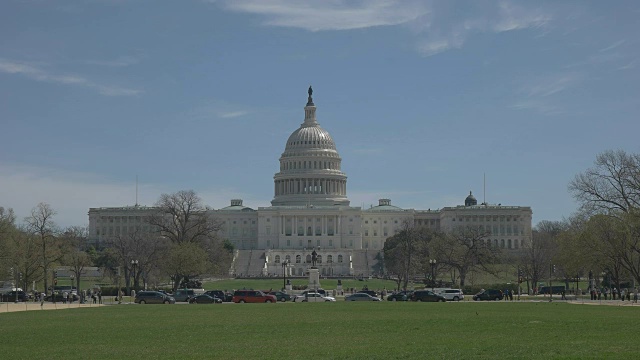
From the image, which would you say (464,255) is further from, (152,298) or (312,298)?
(152,298)

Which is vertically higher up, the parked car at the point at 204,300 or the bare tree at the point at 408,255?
the bare tree at the point at 408,255

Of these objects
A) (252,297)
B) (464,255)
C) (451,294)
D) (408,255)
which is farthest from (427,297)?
(408,255)

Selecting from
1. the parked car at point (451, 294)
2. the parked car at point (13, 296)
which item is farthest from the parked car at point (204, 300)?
the parked car at point (451, 294)

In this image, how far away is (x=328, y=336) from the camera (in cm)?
3316

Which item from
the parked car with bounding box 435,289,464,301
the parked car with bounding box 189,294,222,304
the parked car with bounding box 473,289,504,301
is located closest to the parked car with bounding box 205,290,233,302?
the parked car with bounding box 189,294,222,304

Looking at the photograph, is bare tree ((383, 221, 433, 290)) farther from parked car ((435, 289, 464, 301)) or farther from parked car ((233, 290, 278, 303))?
parked car ((233, 290, 278, 303))

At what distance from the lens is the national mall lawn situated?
27.2 metres

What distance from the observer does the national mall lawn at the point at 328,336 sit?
89.1 ft

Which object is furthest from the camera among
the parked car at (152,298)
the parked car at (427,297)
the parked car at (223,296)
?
the parked car at (223,296)

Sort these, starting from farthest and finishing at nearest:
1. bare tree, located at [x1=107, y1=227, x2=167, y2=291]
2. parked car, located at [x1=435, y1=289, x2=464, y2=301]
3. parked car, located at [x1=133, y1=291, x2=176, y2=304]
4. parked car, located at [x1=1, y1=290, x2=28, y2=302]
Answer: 1. bare tree, located at [x1=107, y1=227, x2=167, y2=291]
2. parked car, located at [x1=1, y1=290, x2=28, y2=302]
3. parked car, located at [x1=435, y1=289, x2=464, y2=301]
4. parked car, located at [x1=133, y1=291, x2=176, y2=304]

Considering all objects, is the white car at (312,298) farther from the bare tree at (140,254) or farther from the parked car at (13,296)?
the bare tree at (140,254)

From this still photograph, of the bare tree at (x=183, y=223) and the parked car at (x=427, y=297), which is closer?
the parked car at (x=427, y=297)

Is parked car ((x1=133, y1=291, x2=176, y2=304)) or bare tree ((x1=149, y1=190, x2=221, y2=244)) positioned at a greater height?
bare tree ((x1=149, y1=190, x2=221, y2=244))

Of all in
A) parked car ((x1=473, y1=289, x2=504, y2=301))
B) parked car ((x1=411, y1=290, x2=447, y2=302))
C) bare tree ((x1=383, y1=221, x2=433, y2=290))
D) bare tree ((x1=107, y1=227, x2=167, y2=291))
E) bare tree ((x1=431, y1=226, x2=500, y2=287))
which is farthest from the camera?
bare tree ((x1=383, y1=221, x2=433, y2=290))
